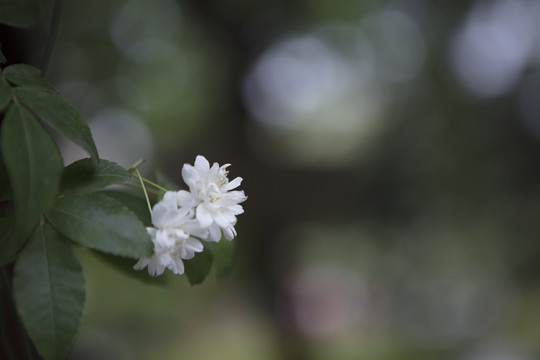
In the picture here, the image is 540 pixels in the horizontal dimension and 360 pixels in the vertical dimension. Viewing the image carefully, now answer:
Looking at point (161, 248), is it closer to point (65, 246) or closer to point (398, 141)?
point (65, 246)

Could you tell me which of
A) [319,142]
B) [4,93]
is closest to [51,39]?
[4,93]

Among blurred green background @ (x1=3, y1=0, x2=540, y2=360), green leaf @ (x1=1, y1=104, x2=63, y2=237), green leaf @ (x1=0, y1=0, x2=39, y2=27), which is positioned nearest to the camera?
green leaf @ (x1=1, y1=104, x2=63, y2=237)

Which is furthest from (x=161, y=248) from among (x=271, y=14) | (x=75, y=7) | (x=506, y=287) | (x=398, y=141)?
(x=506, y=287)

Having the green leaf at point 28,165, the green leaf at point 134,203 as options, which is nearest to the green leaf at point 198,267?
the green leaf at point 134,203

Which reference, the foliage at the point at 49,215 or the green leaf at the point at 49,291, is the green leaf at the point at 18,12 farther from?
the green leaf at the point at 49,291

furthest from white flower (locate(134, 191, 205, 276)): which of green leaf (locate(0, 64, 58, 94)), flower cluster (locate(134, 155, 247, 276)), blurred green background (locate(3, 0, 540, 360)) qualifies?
blurred green background (locate(3, 0, 540, 360))

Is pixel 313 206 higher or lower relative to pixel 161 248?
higher

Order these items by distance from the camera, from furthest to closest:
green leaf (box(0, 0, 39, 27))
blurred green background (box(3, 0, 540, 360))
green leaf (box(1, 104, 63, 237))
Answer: blurred green background (box(3, 0, 540, 360)) → green leaf (box(0, 0, 39, 27)) → green leaf (box(1, 104, 63, 237))

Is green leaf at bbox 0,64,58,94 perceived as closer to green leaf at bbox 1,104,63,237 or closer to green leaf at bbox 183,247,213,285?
green leaf at bbox 1,104,63,237
